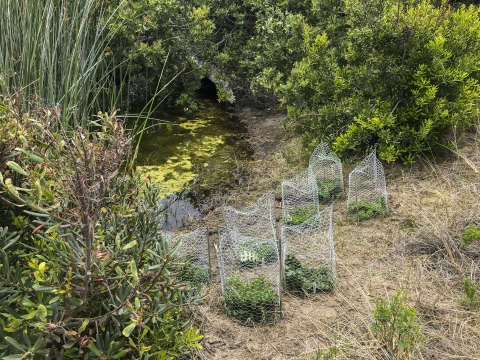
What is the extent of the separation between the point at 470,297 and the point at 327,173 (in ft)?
6.14

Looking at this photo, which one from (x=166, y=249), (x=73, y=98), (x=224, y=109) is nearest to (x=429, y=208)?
(x=166, y=249)

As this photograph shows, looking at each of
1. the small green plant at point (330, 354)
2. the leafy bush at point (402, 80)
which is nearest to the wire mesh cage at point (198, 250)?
the small green plant at point (330, 354)

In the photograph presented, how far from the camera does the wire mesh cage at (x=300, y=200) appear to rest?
3.46 meters

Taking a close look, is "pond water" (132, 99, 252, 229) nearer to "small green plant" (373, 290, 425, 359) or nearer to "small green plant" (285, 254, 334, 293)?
"small green plant" (285, 254, 334, 293)

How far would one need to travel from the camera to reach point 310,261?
2820mm

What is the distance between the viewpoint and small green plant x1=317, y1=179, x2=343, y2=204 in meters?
3.82

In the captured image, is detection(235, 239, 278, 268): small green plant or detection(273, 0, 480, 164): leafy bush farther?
detection(273, 0, 480, 164): leafy bush

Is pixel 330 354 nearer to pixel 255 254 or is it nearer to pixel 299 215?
pixel 255 254

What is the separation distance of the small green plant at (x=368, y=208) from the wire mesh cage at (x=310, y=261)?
18.5 inches

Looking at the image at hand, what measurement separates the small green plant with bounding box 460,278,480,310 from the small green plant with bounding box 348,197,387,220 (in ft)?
3.70

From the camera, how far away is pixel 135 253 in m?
1.53

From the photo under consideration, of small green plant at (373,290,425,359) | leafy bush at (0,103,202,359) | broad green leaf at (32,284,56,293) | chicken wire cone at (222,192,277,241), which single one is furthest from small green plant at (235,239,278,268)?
broad green leaf at (32,284,56,293)

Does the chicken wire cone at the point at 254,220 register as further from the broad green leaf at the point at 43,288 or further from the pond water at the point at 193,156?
the broad green leaf at the point at 43,288

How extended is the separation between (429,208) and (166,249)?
94.5 inches
